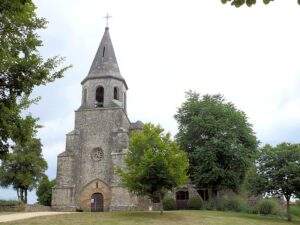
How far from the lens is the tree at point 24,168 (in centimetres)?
5275

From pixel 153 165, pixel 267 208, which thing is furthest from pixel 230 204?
pixel 153 165

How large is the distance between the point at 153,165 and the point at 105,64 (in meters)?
21.1

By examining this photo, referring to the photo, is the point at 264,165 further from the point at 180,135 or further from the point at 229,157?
the point at 180,135

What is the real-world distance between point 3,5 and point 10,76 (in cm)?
430

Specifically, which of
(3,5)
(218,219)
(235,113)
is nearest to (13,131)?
(3,5)

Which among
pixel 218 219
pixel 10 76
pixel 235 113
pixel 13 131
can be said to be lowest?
pixel 218 219

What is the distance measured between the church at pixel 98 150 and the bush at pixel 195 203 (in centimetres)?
462

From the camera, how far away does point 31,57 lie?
17.5m

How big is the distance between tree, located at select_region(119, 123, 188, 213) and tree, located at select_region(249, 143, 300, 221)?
836cm

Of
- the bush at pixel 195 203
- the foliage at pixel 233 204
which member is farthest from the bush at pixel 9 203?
the foliage at pixel 233 204

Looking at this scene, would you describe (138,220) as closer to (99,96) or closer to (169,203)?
(169,203)

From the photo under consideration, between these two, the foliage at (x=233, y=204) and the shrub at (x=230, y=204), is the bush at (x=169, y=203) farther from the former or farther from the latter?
the foliage at (x=233, y=204)

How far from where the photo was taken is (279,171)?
37.8m

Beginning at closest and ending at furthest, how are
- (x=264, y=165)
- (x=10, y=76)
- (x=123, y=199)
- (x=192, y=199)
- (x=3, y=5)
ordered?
(x=3, y=5)
(x=10, y=76)
(x=264, y=165)
(x=123, y=199)
(x=192, y=199)
